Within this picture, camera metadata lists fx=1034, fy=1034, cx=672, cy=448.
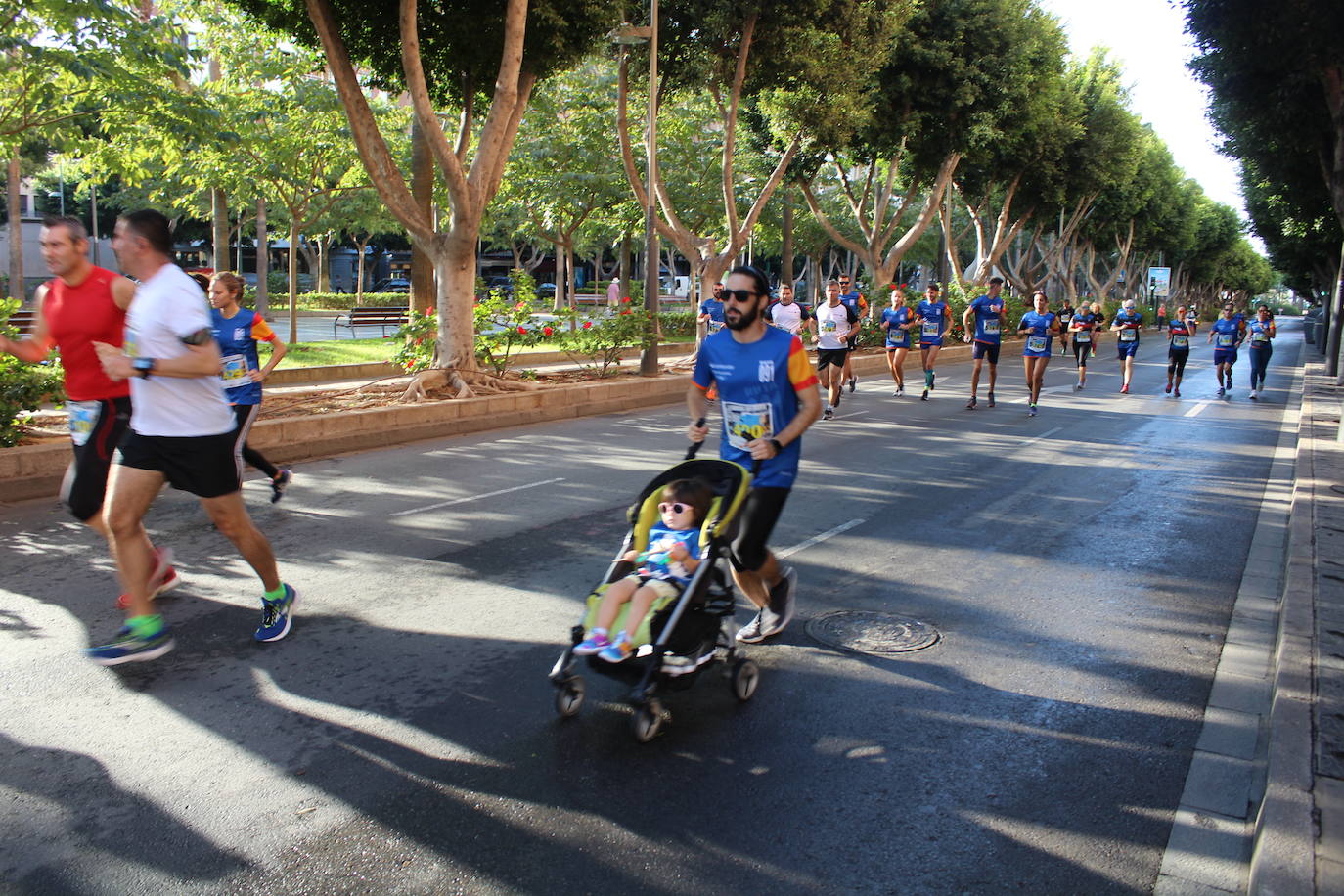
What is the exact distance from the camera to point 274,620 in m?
5.13

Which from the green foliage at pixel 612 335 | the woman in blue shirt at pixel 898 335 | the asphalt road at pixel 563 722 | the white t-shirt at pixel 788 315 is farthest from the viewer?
the green foliage at pixel 612 335

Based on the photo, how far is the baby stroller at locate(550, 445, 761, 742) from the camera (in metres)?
4.04

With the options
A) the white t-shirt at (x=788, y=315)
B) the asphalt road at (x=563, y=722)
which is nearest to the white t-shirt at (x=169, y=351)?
the asphalt road at (x=563, y=722)

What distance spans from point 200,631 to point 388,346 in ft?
60.1

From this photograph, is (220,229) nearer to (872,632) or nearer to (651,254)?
(651,254)

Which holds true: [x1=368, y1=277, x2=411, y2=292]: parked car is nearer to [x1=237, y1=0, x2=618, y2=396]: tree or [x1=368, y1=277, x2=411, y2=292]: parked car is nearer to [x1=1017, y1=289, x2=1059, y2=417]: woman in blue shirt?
[x1=237, y1=0, x2=618, y2=396]: tree

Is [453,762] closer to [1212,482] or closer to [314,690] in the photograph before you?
[314,690]

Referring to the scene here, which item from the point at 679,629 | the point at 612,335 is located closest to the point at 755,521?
the point at 679,629

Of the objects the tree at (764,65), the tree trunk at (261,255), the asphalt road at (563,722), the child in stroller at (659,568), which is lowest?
the asphalt road at (563,722)

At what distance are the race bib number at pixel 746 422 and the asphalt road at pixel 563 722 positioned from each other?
1096 mm

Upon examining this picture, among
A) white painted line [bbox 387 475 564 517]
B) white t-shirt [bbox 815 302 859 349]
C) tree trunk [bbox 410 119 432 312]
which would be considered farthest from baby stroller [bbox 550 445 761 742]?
tree trunk [bbox 410 119 432 312]

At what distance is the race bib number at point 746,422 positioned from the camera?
4.80 m

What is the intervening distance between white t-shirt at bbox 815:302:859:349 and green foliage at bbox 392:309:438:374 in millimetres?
5693

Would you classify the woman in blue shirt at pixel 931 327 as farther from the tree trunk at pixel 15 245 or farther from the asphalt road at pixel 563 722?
the tree trunk at pixel 15 245
